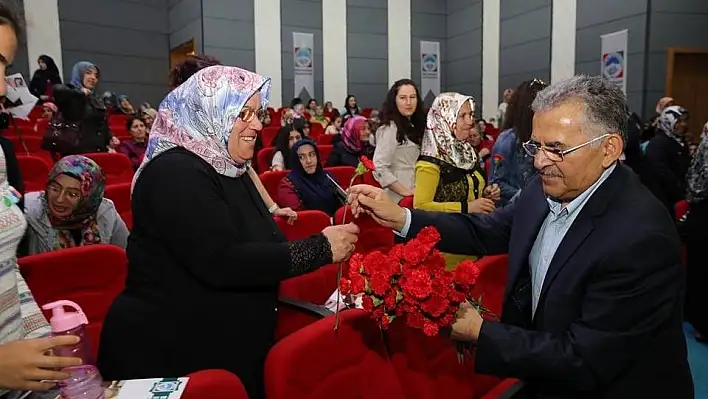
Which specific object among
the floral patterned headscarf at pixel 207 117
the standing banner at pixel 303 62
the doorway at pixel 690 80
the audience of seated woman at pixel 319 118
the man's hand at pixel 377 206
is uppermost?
→ the standing banner at pixel 303 62

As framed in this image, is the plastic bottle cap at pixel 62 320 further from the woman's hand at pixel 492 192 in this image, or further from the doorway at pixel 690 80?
the doorway at pixel 690 80

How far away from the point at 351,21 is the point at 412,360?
1183 centimetres

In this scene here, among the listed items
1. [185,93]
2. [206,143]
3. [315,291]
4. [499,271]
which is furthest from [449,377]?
[185,93]

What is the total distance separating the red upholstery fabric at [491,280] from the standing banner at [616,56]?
7.75 meters

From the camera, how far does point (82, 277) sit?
195cm

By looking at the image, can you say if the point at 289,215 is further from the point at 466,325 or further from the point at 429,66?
the point at 429,66

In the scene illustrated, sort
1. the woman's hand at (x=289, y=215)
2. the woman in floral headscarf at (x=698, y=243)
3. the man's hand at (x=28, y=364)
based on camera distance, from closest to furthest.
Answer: the man's hand at (x=28, y=364)
the woman's hand at (x=289, y=215)
the woman in floral headscarf at (x=698, y=243)

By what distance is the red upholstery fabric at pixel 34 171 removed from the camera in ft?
13.1

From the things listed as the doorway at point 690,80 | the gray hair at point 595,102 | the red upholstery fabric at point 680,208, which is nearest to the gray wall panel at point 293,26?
the doorway at point 690,80

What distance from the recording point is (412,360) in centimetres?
165

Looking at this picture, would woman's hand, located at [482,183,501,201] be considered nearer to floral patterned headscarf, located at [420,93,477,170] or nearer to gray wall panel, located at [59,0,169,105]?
floral patterned headscarf, located at [420,93,477,170]

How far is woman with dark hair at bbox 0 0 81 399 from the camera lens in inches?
36.2

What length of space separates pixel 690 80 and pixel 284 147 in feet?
23.1

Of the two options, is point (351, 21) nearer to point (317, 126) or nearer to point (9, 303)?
point (317, 126)
